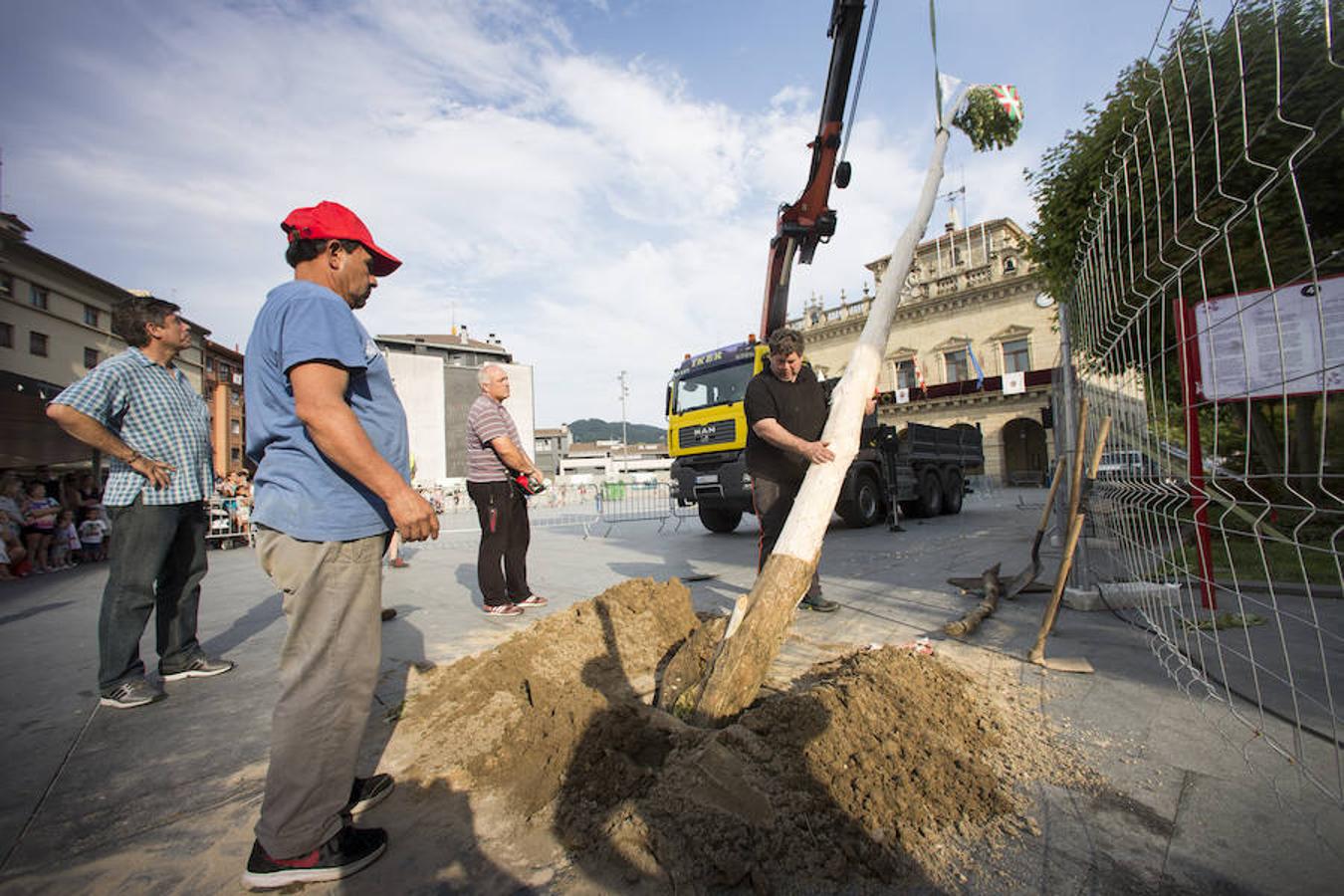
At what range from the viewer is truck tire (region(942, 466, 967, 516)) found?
1218 cm

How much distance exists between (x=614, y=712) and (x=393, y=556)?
606 cm

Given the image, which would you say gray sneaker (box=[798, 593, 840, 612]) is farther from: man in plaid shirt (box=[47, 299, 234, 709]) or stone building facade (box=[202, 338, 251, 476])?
stone building facade (box=[202, 338, 251, 476])

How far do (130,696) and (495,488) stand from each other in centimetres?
205

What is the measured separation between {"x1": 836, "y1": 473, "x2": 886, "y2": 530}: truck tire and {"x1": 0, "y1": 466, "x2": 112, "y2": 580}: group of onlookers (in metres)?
9.81

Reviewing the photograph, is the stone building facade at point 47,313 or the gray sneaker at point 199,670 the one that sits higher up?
the stone building facade at point 47,313

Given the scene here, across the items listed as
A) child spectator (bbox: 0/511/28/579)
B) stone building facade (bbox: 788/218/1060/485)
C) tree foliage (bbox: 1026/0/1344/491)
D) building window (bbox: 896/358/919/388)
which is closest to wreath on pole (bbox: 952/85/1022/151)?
Answer: tree foliage (bbox: 1026/0/1344/491)

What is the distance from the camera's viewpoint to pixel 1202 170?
392 centimetres

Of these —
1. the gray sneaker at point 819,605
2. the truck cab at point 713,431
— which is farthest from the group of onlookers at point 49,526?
the gray sneaker at point 819,605

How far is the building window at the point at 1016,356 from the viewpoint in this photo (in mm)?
26609

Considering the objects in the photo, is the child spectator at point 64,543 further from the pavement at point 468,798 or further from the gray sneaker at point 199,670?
the gray sneaker at point 199,670

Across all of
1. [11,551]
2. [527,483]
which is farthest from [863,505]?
[11,551]

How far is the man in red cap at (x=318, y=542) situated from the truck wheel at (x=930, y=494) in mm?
10825

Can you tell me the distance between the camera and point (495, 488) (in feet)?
13.4

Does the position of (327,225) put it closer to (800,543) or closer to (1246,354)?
(800,543)
